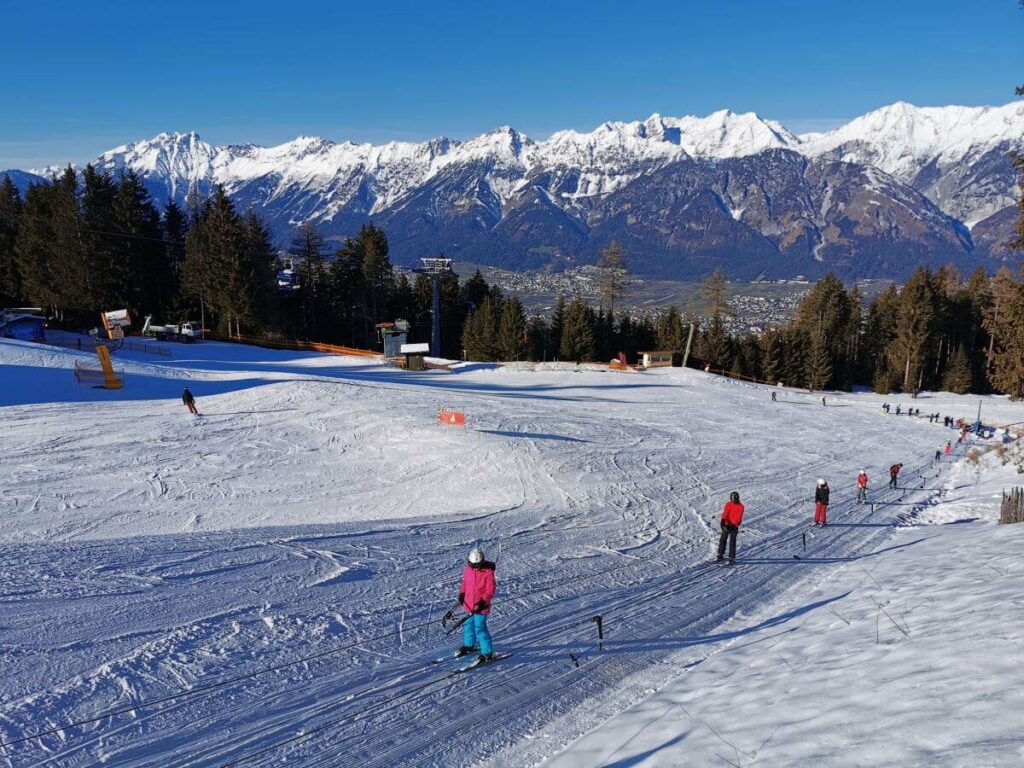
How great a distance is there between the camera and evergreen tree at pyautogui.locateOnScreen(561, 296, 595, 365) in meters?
67.6

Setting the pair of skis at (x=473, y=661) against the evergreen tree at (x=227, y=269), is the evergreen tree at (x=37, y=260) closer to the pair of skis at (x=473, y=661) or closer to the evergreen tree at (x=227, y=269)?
the evergreen tree at (x=227, y=269)

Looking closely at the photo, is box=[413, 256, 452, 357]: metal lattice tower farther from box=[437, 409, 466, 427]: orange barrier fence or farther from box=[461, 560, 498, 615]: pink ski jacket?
box=[461, 560, 498, 615]: pink ski jacket

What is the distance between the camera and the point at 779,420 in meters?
37.0

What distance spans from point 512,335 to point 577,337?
732 cm

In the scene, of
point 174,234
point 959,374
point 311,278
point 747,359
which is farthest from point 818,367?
point 174,234

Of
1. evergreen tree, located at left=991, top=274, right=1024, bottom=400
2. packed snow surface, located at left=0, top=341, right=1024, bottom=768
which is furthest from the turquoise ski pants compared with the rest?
evergreen tree, located at left=991, top=274, right=1024, bottom=400

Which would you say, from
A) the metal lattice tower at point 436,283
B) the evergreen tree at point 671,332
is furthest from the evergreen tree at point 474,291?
the evergreen tree at point 671,332

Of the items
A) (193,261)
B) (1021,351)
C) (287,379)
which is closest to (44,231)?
(193,261)

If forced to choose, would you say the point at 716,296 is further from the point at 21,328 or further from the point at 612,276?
the point at 21,328

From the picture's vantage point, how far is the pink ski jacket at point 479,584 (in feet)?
28.6

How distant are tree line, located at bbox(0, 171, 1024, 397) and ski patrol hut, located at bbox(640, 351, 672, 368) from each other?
536 centimetres

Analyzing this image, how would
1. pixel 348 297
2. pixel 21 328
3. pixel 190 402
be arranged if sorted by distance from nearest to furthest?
pixel 190 402 → pixel 21 328 → pixel 348 297

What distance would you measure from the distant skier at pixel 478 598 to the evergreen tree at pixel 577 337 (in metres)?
58.9

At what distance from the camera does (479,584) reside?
28.7ft
